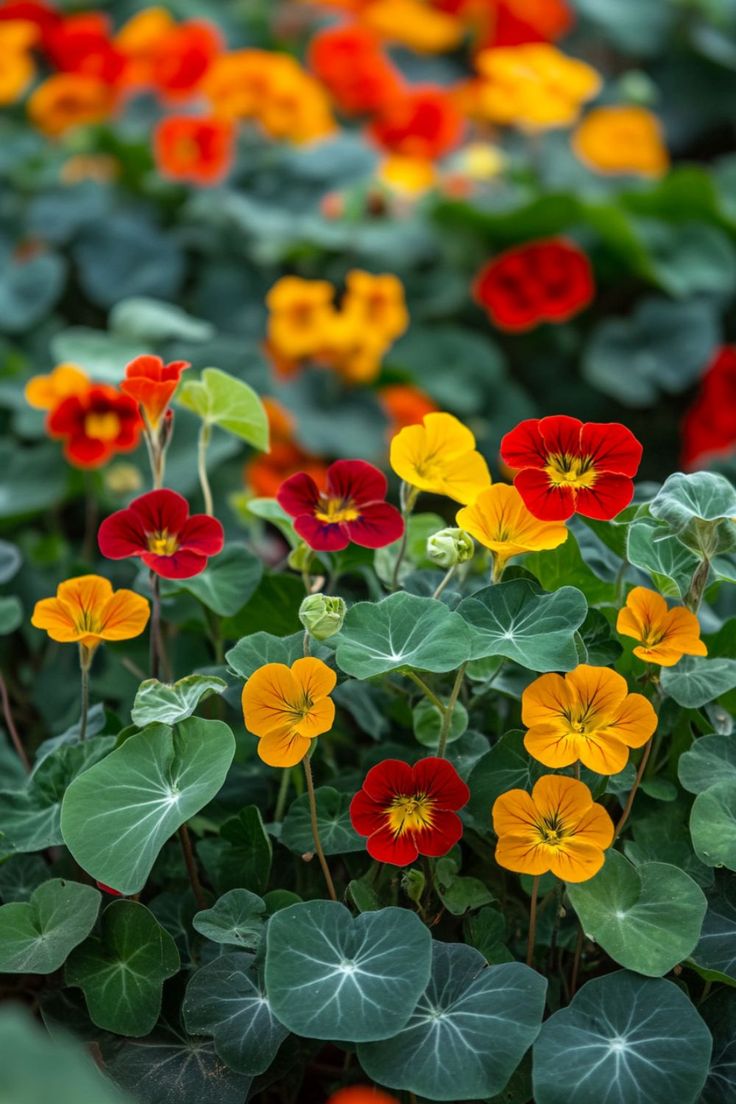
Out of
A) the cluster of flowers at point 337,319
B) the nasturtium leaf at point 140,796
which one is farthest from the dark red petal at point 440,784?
the cluster of flowers at point 337,319

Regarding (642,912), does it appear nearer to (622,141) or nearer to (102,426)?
(102,426)

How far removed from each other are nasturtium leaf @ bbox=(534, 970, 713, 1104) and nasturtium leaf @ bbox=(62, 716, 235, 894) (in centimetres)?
25

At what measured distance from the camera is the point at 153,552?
0.84 m

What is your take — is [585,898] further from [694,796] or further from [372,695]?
[372,695]

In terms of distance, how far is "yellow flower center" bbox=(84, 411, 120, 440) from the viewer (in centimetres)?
117

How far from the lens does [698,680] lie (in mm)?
797

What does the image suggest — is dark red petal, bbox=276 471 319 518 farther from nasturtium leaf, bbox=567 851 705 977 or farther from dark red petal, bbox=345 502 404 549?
Answer: nasturtium leaf, bbox=567 851 705 977

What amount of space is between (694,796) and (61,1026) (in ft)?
1.51

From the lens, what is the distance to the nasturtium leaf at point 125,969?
765 mm

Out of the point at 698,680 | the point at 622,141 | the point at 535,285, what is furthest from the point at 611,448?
the point at 622,141

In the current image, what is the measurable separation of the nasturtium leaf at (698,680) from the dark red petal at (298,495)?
269mm

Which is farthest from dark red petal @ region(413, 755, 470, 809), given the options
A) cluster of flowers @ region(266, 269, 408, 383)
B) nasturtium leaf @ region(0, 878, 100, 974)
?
cluster of flowers @ region(266, 269, 408, 383)

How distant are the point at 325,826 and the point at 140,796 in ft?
0.44

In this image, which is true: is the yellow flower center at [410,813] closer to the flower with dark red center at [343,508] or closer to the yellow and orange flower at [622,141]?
the flower with dark red center at [343,508]
